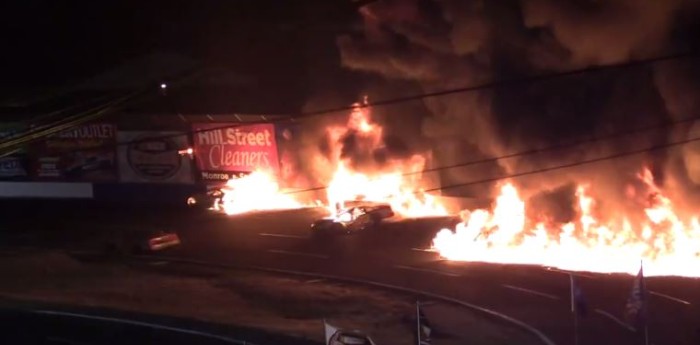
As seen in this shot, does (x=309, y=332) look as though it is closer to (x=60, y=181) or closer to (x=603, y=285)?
(x=603, y=285)

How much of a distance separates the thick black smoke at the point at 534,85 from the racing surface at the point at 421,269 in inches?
172

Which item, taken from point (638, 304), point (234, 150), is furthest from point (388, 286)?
point (234, 150)

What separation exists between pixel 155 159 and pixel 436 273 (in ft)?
70.8

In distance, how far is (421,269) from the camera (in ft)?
110

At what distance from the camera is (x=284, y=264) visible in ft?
117

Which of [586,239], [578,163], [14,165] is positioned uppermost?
[14,165]

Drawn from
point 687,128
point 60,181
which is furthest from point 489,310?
point 60,181

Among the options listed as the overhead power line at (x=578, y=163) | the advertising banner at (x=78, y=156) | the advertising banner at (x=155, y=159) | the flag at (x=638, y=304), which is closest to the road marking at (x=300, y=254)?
the overhead power line at (x=578, y=163)

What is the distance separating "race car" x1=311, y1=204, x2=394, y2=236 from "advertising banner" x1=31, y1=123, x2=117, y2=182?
47.7ft

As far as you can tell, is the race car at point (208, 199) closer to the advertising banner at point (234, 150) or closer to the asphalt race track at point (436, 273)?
the asphalt race track at point (436, 273)

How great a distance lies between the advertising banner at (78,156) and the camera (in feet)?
167

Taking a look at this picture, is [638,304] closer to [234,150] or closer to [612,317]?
[612,317]

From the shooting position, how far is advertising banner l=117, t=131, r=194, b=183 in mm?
49656

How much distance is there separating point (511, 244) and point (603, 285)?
7.44m
